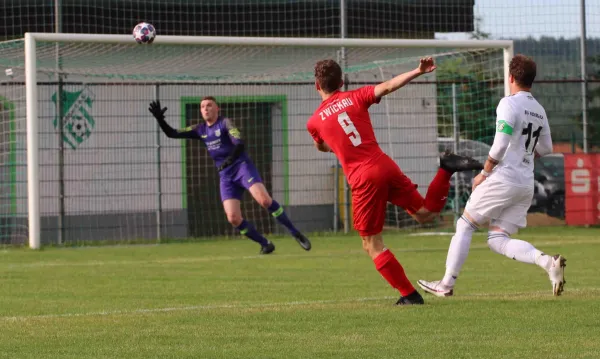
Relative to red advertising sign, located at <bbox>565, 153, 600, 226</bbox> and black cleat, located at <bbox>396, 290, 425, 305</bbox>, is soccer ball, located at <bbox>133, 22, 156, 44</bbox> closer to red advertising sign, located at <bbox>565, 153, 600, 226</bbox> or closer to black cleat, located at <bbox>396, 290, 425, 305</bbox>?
black cleat, located at <bbox>396, 290, 425, 305</bbox>

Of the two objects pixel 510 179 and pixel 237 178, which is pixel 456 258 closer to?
pixel 510 179

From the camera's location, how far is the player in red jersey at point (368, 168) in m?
8.75

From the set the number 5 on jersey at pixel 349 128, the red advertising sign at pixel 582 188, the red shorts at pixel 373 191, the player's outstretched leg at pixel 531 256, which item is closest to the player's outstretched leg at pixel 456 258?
the player's outstretched leg at pixel 531 256

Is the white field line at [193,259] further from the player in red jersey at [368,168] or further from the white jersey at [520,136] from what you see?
the white jersey at [520,136]

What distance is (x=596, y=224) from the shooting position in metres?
20.7

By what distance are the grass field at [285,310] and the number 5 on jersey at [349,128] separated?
1.27 meters

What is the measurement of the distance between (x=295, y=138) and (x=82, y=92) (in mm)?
3772

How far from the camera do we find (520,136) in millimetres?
8844

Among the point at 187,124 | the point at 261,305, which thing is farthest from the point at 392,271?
the point at 187,124

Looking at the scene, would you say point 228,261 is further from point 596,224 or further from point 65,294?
point 596,224

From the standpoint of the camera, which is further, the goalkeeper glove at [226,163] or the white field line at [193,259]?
the goalkeeper glove at [226,163]

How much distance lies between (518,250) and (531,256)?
0.43 ft

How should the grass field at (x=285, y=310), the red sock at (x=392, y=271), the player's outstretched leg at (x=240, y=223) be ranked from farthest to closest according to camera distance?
1. the player's outstretched leg at (x=240, y=223)
2. the red sock at (x=392, y=271)
3. the grass field at (x=285, y=310)

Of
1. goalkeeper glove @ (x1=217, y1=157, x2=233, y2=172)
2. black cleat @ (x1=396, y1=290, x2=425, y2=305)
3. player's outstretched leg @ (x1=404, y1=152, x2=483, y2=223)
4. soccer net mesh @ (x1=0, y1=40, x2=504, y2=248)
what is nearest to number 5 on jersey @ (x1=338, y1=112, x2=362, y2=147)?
player's outstretched leg @ (x1=404, y1=152, x2=483, y2=223)
